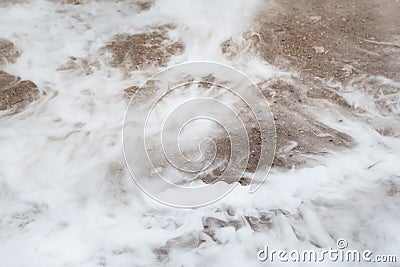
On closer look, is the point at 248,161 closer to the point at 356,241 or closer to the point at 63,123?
the point at 356,241

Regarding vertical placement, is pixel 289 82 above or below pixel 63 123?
above

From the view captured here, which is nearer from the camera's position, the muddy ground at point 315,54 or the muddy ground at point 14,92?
the muddy ground at point 315,54

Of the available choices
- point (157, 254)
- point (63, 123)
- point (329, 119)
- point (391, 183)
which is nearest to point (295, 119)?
point (329, 119)

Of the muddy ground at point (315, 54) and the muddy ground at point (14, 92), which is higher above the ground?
the muddy ground at point (315, 54)

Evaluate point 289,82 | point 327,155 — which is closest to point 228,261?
point 327,155

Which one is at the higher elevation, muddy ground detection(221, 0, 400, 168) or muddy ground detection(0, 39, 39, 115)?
muddy ground detection(221, 0, 400, 168)

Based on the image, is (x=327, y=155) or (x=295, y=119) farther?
(x=295, y=119)

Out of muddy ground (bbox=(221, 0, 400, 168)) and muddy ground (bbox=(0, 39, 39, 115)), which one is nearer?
muddy ground (bbox=(221, 0, 400, 168))

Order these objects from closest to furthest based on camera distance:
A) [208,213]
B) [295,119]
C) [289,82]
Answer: [208,213]
[295,119]
[289,82]

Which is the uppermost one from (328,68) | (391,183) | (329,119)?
Result: (328,68)

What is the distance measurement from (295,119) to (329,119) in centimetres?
20

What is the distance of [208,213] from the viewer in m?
2.41

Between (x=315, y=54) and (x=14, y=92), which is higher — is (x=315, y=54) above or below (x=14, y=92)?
above

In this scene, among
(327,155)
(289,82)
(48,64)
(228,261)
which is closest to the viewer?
(228,261)
